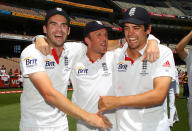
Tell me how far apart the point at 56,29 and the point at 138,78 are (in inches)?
49.8

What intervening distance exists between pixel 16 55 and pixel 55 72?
2659 cm

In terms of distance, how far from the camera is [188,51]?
4.77 meters

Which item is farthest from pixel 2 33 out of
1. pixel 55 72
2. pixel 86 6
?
pixel 55 72

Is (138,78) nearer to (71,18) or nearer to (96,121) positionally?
(96,121)

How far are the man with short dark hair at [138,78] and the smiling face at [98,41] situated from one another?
844 millimetres

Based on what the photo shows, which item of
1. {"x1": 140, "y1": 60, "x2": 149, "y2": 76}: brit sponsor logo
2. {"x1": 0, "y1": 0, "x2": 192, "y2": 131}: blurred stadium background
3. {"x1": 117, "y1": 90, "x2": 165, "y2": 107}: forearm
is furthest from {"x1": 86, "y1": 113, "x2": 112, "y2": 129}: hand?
{"x1": 0, "y1": 0, "x2": 192, "y2": 131}: blurred stadium background

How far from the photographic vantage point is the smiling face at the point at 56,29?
307 centimetres

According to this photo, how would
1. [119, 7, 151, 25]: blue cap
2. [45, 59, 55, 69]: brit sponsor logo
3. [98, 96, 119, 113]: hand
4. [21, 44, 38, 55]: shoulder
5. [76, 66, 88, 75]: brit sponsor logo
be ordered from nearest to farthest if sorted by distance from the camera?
1. [98, 96, 119, 113]: hand
2. [119, 7, 151, 25]: blue cap
3. [21, 44, 38, 55]: shoulder
4. [45, 59, 55, 69]: brit sponsor logo
5. [76, 66, 88, 75]: brit sponsor logo

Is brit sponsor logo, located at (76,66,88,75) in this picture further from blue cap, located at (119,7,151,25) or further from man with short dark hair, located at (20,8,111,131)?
blue cap, located at (119,7,151,25)

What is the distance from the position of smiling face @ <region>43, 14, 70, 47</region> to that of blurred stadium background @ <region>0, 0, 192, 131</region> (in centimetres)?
691

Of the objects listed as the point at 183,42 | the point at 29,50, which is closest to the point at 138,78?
the point at 29,50

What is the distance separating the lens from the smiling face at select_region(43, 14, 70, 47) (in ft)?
10.1

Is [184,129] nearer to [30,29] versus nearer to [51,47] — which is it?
[51,47]

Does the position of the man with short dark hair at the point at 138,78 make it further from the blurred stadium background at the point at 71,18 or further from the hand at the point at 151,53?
the blurred stadium background at the point at 71,18
